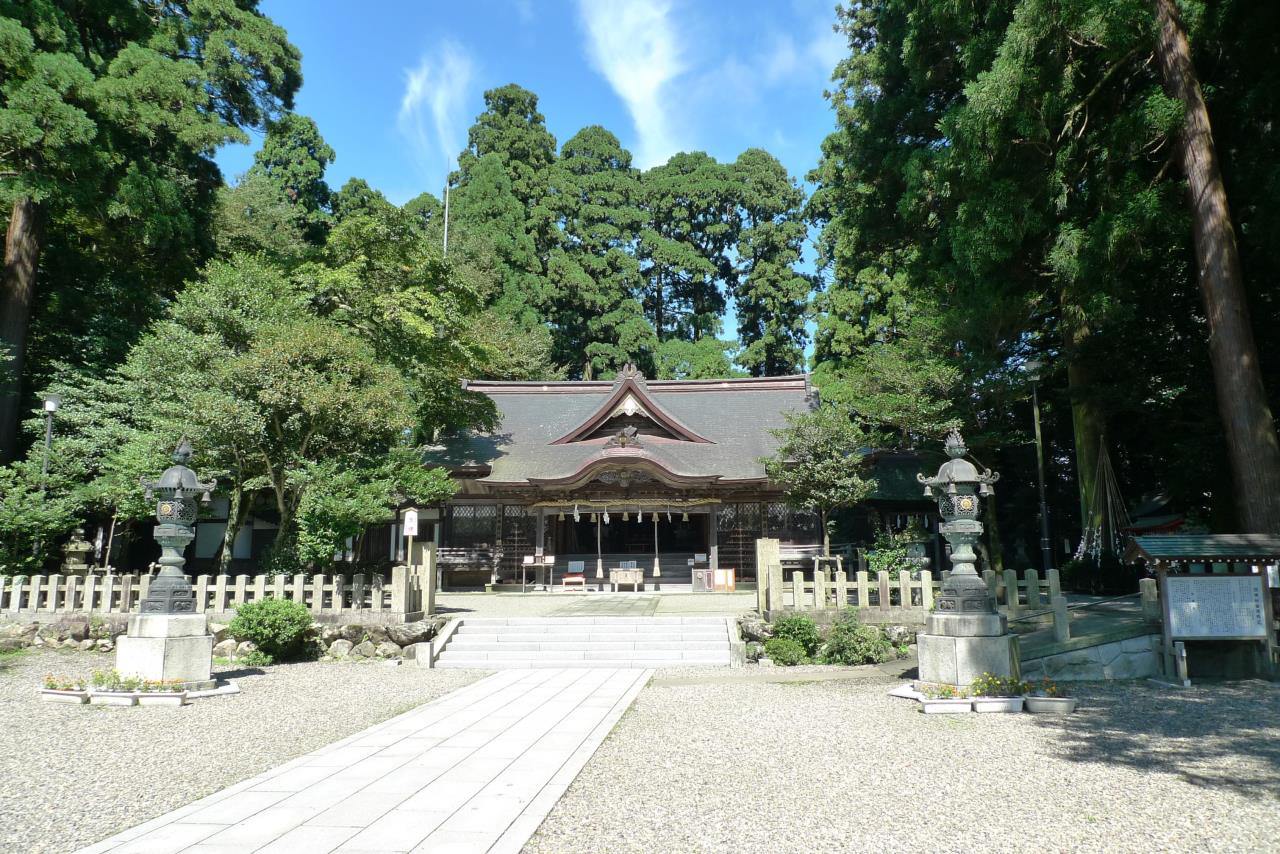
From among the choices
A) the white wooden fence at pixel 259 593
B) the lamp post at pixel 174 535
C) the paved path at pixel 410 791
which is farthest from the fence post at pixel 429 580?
the paved path at pixel 410 791

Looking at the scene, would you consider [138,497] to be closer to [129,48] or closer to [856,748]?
[129,48]

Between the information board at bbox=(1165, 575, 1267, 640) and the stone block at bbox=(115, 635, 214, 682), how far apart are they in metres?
11.2

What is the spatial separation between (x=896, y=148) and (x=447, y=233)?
23.8 m

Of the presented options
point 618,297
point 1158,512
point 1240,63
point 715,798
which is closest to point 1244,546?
point 715,798

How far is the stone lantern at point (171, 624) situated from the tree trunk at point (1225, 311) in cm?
1354

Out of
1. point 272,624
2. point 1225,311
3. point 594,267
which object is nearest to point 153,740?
point 272,624

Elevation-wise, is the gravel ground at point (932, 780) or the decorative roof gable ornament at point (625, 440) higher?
the decorative roof gable ornament at point (625, 440)

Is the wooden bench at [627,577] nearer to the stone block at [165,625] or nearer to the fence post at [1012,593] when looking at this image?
the fence post at [1012,593]

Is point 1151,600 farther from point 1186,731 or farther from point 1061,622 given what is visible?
point 1186,731

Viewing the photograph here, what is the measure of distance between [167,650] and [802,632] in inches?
322

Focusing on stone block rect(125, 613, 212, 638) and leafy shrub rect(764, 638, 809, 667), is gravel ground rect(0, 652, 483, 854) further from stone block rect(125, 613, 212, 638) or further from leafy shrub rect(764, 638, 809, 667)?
leafy shrub rect(764, 638, 809, 667)

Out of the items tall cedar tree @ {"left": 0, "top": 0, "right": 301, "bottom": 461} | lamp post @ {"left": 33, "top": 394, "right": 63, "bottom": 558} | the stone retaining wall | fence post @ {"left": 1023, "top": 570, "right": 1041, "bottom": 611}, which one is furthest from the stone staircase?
tall cedar tree @ {"left": 0, "top": 0, "right": 301, "bottom": 461}

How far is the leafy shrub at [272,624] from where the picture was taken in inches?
432

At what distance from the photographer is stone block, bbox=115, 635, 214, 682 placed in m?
8.51
